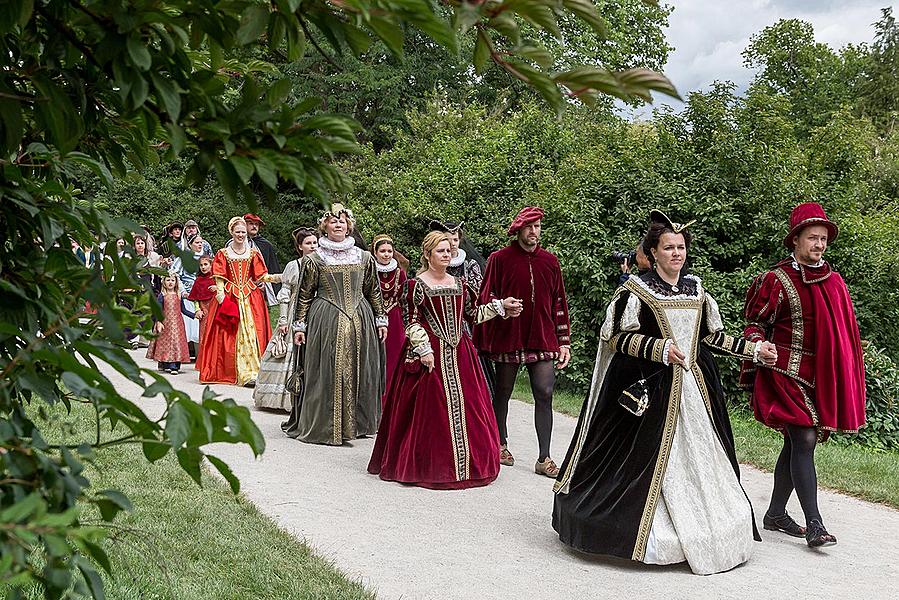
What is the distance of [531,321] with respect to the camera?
26.4ft

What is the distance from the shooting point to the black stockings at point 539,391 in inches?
310

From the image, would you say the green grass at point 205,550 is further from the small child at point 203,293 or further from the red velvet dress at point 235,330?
the small child at point 203,293

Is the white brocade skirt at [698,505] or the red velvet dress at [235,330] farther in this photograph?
the red velvet dress at [235,330]

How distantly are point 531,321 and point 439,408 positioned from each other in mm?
1138

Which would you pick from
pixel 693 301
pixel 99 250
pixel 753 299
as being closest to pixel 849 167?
pixel 753 299

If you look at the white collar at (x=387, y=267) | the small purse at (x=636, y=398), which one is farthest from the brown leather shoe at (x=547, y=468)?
the white collar at (x=387, y=267)

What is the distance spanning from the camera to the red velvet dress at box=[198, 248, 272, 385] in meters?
12.4

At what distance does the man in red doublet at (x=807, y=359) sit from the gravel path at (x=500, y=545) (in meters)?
0.44

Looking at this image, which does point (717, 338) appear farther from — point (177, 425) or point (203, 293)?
point (203, 293)

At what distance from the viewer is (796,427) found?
599 centimetres

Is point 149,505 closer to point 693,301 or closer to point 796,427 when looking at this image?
point 693,301

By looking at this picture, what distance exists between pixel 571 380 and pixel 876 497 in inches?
212

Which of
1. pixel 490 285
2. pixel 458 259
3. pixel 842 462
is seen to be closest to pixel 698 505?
pixel 490 285

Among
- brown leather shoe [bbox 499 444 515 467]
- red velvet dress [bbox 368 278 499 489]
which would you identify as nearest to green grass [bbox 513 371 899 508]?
brown leather shoe [bbox 499 444 515 467]
